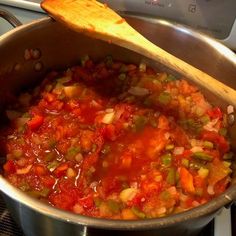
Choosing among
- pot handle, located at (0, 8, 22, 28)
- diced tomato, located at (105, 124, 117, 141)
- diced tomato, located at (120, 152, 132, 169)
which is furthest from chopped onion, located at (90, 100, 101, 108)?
pot handle, located at (0, 8, 22, 28)

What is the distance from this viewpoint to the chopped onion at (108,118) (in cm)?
121

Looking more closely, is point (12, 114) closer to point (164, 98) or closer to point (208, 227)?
point (164, 98)

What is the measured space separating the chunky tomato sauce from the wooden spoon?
185 millimetres

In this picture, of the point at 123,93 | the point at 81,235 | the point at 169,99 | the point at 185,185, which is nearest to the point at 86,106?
the point at 123,93

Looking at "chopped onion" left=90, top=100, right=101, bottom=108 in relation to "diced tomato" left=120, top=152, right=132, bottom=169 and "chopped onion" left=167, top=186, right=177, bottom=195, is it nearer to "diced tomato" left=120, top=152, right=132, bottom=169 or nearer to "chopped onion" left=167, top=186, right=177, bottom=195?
"diced tomato" left=120, top=152, right=132, bottom=169

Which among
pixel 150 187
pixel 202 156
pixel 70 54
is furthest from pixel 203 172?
pixel 70 54

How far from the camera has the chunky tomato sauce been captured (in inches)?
41.5

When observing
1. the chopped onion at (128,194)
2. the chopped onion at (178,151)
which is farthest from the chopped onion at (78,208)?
the chopped onion at (178,151)

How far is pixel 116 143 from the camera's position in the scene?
3.86ft

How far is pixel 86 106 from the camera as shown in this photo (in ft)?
4.17

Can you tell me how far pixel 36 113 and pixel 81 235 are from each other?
50cm

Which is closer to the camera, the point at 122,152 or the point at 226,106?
the point at 122,152

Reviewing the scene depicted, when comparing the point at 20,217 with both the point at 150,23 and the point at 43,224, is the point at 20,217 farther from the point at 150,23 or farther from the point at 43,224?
the point at 150,23

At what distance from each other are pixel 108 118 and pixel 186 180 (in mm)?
296
